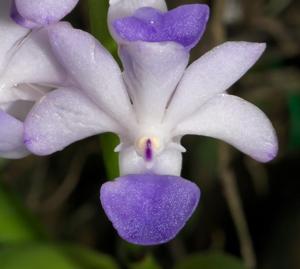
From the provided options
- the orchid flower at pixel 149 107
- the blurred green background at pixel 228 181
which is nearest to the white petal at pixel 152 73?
the orchid flower at pixel 149 107

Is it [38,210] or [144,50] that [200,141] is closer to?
[38,210]

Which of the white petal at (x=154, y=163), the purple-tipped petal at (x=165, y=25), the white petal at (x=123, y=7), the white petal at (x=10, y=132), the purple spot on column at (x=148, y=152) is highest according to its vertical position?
the purple-tipped petal at (x=165, y=25)

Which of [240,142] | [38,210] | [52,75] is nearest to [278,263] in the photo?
[38,210]

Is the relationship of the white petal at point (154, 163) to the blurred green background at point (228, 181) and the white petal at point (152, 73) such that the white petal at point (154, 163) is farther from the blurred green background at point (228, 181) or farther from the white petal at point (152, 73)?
the blurred green background at point (228, 181)

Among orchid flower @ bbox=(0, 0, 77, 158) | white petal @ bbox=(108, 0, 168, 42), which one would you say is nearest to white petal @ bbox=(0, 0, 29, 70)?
orchid flower @ bbox=(0, 0, 77, 158)

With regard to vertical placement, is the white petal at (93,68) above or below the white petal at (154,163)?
above

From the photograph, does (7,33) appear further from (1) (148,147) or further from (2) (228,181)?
(2) (228,181)

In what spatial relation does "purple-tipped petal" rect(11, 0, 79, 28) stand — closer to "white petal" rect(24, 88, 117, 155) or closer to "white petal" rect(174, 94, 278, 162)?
"white petal" rect(24, 88, 117, 155)
